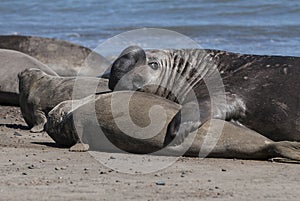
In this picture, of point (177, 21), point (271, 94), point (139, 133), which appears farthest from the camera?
point (177, 21)

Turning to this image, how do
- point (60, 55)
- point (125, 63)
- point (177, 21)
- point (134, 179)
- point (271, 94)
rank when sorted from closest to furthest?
point (134, 179) < point (271, 94) < point (125, 63) < point (60, 55) < point (177, 21)

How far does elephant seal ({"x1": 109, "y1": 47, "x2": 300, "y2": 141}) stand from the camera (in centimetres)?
732

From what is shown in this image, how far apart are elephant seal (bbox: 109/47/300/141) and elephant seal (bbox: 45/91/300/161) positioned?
18 centimetres

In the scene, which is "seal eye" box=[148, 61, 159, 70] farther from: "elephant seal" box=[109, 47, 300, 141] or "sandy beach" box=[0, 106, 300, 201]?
"sandy beach" box=[0, 106, 300, 201]

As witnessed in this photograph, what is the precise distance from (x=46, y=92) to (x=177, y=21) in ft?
37.8

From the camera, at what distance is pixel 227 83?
7664 millimetres

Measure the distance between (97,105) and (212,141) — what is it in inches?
43.9

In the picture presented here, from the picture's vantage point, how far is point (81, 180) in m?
5.92

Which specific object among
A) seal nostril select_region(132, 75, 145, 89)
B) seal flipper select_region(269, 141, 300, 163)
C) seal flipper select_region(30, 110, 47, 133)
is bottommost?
seal flipper select_region(30, 110, 47, 133)

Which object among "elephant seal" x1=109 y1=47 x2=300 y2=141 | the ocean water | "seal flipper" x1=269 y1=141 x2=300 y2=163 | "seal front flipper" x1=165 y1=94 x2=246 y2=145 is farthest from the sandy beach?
the ocean water

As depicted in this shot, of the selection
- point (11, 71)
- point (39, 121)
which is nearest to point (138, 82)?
point (39, 121)

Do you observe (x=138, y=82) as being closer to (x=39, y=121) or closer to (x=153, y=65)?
(x=153, y=65)

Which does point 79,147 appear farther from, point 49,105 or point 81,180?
point 49,105

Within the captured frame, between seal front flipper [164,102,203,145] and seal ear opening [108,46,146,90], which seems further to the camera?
seal ear opening [108,46,146,90]
